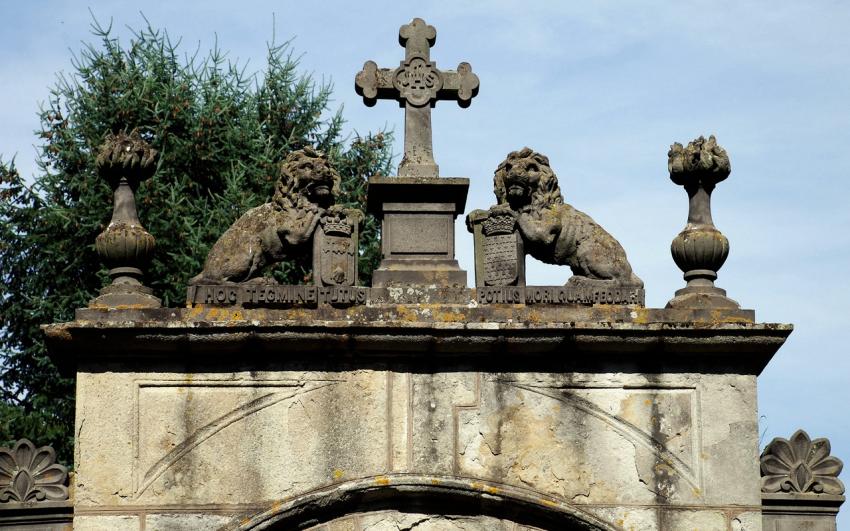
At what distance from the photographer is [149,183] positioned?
772 inches

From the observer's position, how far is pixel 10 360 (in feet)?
66.1

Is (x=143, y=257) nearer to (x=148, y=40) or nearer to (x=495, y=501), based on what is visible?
(x=495, y=501)

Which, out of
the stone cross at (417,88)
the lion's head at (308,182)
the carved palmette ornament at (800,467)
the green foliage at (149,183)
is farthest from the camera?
the green foliage at (149,183)

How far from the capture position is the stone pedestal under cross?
501 inches

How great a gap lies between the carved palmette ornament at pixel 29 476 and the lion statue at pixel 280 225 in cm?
150

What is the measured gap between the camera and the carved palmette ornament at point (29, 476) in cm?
1238

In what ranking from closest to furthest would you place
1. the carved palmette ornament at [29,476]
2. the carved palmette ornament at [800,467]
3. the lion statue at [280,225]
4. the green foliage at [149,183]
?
the carved palmette ornament at [29,476]
the carved palmette ornament at [800,467]
the lion statue at [280,225]
the green foliage at [149,183]

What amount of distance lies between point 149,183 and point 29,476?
7.54 metres

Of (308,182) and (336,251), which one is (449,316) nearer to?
(336,251)

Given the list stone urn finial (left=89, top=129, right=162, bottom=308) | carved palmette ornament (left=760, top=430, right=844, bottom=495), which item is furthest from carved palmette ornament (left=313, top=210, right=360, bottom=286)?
carved palmette ornament (left=760, top=430, right=844, bottom=495)

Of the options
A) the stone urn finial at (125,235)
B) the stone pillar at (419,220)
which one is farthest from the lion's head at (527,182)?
the stone urn finial at (125,235)

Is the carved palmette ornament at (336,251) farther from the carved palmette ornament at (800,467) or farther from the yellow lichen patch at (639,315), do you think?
the carved palmette ornament at (800,467)

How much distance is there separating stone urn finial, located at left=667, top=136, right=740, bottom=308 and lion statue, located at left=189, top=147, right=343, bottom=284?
2.27 m

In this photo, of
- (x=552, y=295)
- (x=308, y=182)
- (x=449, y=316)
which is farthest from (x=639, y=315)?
(x=308, y=182)
